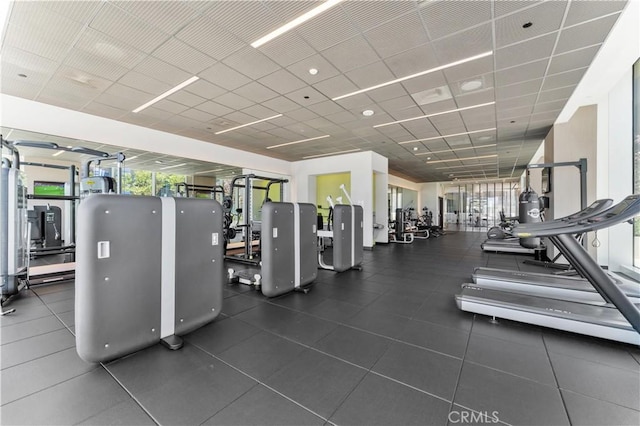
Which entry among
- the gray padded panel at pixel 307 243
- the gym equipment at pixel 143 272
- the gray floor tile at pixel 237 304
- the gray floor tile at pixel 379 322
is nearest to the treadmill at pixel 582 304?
the gray floor tile at pixel 379 322

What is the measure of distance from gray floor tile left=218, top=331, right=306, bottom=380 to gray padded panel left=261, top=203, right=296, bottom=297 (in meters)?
1.07

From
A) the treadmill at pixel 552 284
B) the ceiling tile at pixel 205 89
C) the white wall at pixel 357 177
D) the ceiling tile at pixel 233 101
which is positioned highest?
the ceiling tile at pixel 233 101

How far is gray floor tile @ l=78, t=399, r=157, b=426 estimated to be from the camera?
1.46 m

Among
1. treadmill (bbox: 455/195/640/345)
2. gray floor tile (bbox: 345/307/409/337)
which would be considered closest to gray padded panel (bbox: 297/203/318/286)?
gray floor tile (bbox: 345/307/409/337)

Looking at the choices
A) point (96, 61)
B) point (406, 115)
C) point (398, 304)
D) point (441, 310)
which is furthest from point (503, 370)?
point (96, 61)

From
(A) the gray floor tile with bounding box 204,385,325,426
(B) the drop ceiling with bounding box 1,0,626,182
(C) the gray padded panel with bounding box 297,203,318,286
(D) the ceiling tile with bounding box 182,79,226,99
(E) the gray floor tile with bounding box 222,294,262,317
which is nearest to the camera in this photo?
(A) the gray floor tile with bounding box 204,385,325,426

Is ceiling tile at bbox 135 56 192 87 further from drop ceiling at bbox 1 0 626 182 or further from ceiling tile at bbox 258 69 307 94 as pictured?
ceiling tile at bbox 258 69 307 94

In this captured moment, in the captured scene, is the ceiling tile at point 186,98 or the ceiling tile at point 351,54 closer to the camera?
the ceiling tile at point 351,54

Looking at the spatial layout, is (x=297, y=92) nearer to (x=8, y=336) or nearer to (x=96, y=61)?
(x=96, y=61)

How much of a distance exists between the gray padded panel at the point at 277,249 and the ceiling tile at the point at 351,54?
7.00 feet

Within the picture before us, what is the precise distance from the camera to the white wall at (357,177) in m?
8.59

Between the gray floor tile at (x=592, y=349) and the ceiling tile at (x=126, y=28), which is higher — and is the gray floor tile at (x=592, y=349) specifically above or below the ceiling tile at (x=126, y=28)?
below

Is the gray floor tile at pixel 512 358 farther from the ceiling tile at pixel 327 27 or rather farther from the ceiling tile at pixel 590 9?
the ceiling tile at pixel 327 27

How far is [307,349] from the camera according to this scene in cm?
225
